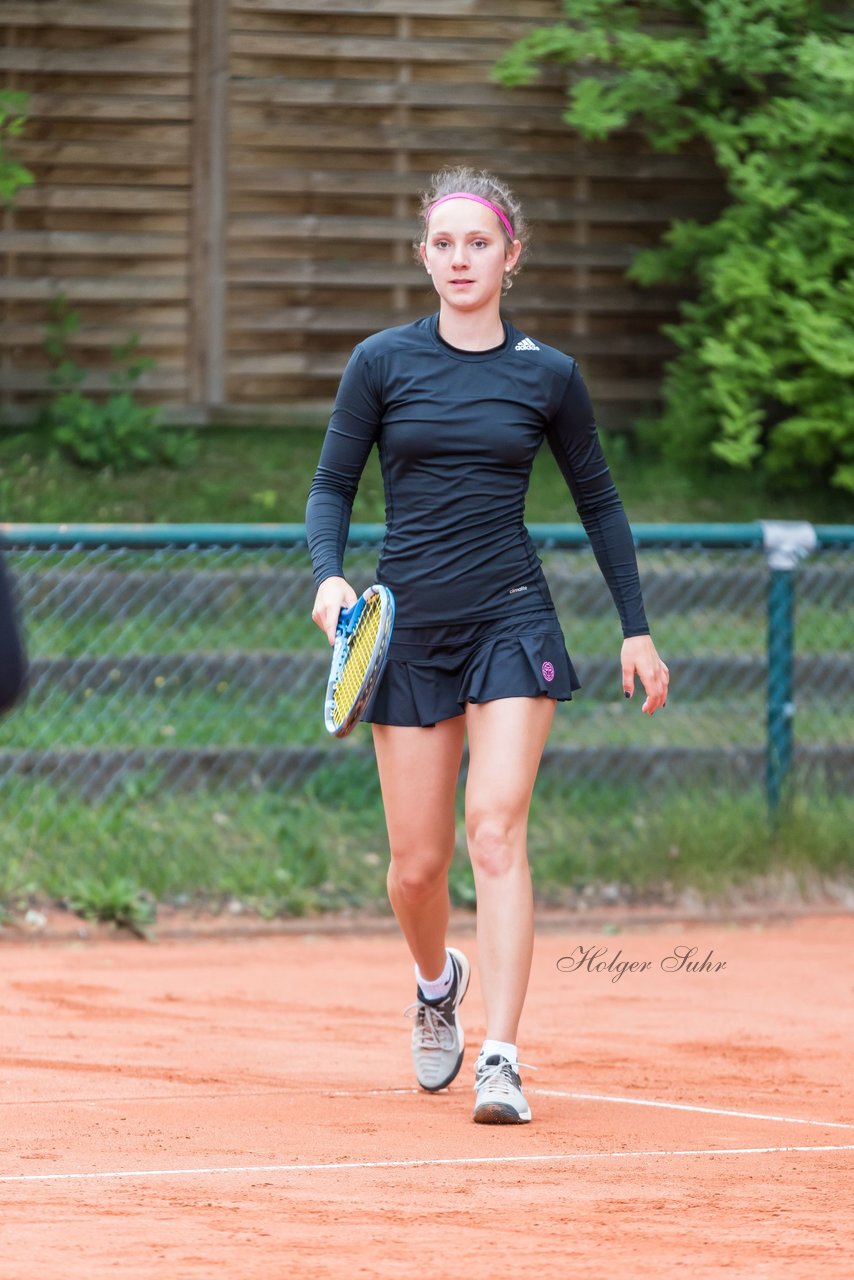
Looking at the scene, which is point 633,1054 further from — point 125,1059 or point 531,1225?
point 531,1225

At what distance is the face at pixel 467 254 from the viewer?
4.57 m

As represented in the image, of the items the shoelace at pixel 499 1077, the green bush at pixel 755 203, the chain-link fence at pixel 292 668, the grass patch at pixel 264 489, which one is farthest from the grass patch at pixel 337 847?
the shoelace at pixel 499 1077

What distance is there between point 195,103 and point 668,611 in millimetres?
4232

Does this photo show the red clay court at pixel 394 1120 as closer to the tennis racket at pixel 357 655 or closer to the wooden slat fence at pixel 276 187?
the tennis racket at pixel 357 655

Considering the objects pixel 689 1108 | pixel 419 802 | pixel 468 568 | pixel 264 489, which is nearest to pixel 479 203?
pixel 468 568

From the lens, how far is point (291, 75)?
37.0 ft

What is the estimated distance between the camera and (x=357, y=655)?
4.48 m

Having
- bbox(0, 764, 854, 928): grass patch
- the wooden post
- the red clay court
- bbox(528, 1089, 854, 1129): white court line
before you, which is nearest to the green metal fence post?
bbox(0, 764, 854, 928): grass patch

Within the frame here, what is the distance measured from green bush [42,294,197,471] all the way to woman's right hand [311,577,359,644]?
6479 mm

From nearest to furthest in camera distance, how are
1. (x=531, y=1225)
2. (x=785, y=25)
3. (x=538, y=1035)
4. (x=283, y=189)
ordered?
(x=531, y=1225) → (x=538, y=1035) → (x=785, y=25) → (x=283, y=189)

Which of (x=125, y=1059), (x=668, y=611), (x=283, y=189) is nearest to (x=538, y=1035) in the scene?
(x=125, y=1059)

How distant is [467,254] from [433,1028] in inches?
75.4

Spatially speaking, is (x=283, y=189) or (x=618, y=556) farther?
(x=283, y=189)

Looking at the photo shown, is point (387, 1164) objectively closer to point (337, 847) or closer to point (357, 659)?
point (357, 659)
